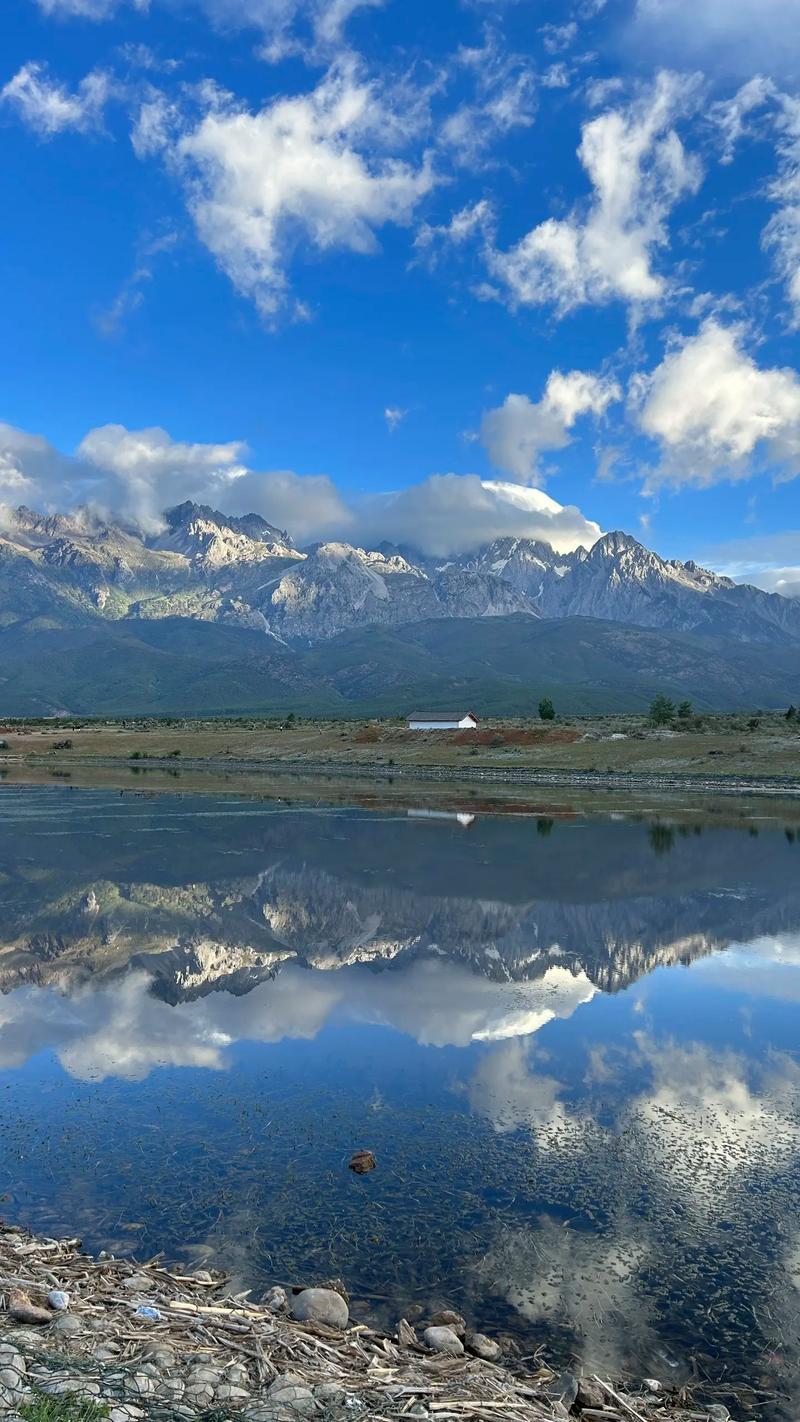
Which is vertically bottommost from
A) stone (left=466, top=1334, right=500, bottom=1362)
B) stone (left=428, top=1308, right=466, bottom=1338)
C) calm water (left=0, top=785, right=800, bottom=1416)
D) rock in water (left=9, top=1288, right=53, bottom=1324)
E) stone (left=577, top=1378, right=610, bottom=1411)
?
calm water (left=0, top=785, right=800, bottom=1416)

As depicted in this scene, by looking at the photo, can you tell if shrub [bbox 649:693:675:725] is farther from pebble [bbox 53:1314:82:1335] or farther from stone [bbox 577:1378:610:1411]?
pebble [bbox 53:1314:82:1335]

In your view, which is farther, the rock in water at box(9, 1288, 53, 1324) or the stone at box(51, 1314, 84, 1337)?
the rock in water at box(9, 1288, 53, 1324)

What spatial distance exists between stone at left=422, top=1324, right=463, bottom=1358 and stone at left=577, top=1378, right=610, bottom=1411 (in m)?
1.59

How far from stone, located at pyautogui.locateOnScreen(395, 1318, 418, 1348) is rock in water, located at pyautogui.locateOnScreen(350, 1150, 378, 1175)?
16.1 feet

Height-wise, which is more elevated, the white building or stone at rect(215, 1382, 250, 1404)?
the white building

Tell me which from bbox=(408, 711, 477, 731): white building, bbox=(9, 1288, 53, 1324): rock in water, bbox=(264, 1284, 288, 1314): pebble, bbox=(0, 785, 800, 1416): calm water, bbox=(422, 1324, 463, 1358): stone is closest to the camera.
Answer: bbox=(9, 1288, 53, 1324): rock in water

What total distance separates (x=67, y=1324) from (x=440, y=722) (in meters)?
162

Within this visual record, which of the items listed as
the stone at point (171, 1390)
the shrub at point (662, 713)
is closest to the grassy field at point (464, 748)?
the shrub at point (662, 713)

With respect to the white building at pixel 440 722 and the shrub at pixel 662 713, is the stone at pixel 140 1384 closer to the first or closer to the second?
the shrub at pixel 662 713

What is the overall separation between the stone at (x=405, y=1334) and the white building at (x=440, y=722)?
151606 millimetres

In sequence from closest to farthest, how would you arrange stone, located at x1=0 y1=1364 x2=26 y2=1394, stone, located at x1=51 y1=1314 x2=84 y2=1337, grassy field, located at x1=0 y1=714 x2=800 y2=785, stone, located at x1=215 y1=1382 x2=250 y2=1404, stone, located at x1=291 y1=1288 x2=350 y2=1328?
stone, located at x1=0 y1=1364 x2=26 y2=1394 → stone, located at x1=215 y1=1382 x2=250 y2=1404 → stone, located at x1=51 y1=1314 x2=84 y2=1337 → stone, located at x1=291 y1=1288 x2=350 y2=1328 → grassy field, located at x1=0 y1=714 x2=800 y2=785

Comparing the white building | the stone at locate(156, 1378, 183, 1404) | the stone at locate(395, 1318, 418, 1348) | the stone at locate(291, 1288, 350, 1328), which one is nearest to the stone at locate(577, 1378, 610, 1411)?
the stone at locate(395, 1318, 418, 1348)

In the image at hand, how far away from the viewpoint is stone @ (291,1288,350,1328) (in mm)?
11438

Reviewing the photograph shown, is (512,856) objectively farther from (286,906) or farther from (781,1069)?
(781,1069)
